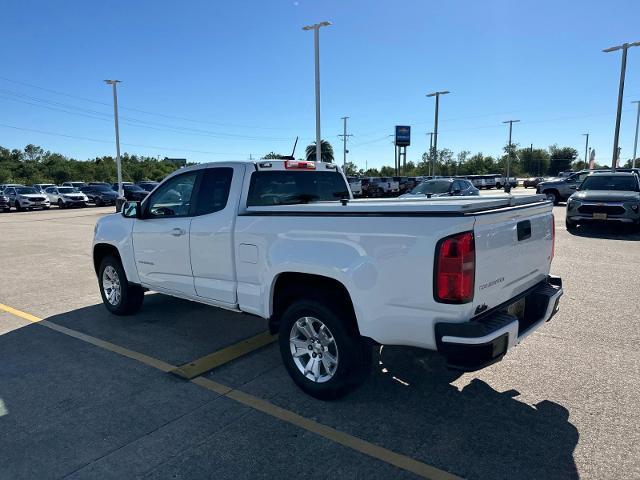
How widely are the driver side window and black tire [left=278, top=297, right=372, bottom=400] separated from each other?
75.5 inches

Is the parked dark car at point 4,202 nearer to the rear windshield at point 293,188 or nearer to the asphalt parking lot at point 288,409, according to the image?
the asphalt parking lot at point 288,409

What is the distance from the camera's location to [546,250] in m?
3.91

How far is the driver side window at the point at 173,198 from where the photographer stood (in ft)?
15.9

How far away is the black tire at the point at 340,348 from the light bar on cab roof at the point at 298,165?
5.35ft

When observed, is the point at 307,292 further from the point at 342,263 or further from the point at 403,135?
the point at 403,135

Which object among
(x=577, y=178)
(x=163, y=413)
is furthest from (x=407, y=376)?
(x=577, y=178)

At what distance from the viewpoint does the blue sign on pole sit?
67062 mm

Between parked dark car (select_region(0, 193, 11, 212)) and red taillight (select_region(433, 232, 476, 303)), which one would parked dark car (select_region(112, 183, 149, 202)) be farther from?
red taillight (select_region(433, 232, 476, 303))

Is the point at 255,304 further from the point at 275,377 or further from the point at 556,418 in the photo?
the point at 556,418

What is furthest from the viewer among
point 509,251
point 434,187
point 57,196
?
point 57,196

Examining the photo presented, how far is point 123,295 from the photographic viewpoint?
229 inches

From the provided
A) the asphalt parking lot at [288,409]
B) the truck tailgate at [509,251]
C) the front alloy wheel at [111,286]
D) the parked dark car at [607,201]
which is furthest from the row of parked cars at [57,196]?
the truck tailgate at [509,251]

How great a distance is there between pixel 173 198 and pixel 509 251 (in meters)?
3.52

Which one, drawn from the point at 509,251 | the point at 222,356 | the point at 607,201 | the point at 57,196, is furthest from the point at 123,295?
the point at 57,196
